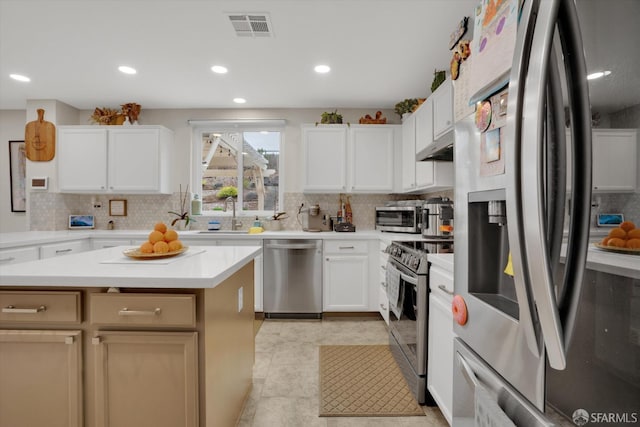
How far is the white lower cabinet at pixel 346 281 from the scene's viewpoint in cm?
357

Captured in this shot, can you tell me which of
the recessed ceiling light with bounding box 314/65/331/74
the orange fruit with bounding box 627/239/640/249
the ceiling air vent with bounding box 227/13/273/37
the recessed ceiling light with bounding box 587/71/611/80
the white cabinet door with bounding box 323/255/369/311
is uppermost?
the ceiling air vent with bounding box 227/13/273/37

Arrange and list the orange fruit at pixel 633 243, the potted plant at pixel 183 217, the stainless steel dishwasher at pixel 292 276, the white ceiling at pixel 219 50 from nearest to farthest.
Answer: the orange fruit at pixel 633 243 < the white ceiling at pixel 219 50 < the stainless steel dishwasher at pixel 292 276 < the potted plant at pixel 183 217

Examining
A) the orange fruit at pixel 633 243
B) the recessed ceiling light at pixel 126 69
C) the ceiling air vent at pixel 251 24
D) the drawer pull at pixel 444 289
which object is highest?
the ceiling air vent at pixel 251 24

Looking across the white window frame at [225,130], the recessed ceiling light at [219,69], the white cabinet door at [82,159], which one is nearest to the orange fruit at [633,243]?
the recessed ceiling light at [219,69]

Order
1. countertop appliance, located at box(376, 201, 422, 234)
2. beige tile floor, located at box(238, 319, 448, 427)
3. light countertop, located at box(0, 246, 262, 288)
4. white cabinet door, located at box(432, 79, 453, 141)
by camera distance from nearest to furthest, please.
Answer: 1. light countertop, located at box(0, 246, 262, 288)
2. beige tile floor, located at box(238, 319, 448, 427)
3. white cabinet door, located at box(432, 79, 453, 141)
4. countertop appliance, located at box(376, 201, 422, 234)

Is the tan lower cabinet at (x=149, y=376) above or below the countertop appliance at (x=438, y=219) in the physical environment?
below

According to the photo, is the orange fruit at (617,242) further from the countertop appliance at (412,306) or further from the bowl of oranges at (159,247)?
the bowl of oranges at (159,247)

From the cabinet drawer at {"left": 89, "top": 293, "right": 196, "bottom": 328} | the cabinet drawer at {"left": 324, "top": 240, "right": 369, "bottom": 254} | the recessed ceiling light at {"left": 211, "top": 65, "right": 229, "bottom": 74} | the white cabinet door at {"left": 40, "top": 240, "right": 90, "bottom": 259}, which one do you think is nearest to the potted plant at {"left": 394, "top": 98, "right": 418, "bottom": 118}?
the cabinet drawer at {"left": 324, "top": 240, "right": 369, "bottom": 254}

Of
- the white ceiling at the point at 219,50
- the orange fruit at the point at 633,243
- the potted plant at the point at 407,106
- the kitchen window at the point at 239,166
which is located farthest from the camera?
the kitchen window at the point at 239,166

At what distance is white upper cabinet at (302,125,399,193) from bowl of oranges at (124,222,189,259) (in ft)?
7.54

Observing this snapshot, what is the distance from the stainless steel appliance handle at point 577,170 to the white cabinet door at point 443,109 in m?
1.93

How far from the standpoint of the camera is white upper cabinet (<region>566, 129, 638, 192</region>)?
0.49 m

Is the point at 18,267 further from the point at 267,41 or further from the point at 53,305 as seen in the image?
the point at 267,41

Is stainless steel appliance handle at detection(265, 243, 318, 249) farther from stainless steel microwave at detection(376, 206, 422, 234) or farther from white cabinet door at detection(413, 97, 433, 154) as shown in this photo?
white cabinet door at detection(413, 97, 433, 154)
